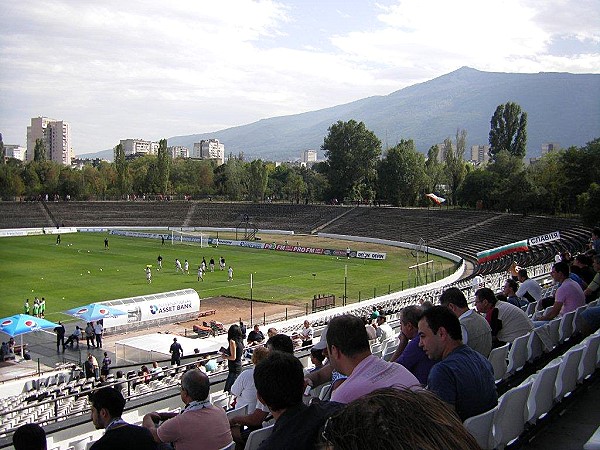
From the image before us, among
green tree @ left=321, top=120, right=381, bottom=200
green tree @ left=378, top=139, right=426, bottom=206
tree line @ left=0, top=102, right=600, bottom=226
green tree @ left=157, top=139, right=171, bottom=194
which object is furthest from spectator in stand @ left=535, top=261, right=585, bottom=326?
green tree @ left=157, top=139, right=171, bottom=194

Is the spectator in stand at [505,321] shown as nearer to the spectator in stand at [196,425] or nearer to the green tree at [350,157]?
the spectator in stand at [196,425]

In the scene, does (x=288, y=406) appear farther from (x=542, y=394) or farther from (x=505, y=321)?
(x=505, y=321)

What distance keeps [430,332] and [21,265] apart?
52744 mm

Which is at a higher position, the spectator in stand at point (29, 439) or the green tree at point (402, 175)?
the green tree at point (402, 175)

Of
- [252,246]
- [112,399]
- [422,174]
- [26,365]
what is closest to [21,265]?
[252,246]

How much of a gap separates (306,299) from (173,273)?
1489 centimetres

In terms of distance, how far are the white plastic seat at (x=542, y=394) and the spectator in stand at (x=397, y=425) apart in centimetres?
489

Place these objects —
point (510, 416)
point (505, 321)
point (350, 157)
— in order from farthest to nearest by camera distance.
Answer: point (350, 157), point (505, 321), point (510, 416)

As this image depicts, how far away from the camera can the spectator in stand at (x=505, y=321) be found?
8.12m

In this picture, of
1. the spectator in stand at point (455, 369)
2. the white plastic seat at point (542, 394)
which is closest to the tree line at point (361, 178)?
the white plastic seat at point (542, 394)

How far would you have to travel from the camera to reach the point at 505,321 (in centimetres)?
821

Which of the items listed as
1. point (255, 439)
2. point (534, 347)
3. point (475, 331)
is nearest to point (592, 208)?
point (534, 347)

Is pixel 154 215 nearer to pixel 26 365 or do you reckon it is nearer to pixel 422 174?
pixel 422 174

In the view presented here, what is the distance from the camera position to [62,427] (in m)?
8.55
